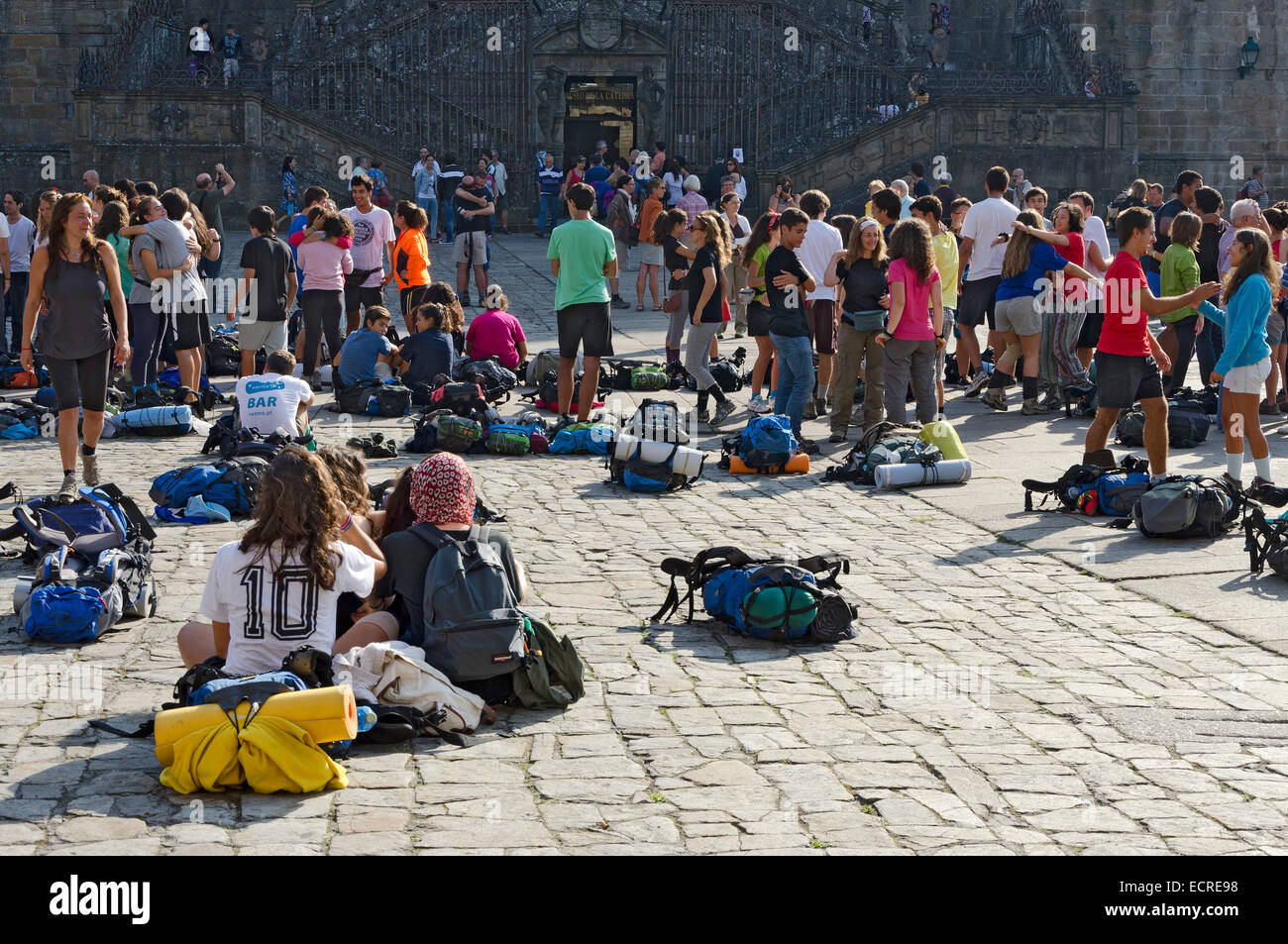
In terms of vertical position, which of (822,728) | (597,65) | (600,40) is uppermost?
(600,40)

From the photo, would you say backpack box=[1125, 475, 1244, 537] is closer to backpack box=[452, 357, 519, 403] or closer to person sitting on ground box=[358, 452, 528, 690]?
person sitting on ground box=[358, 452, 528, 690]

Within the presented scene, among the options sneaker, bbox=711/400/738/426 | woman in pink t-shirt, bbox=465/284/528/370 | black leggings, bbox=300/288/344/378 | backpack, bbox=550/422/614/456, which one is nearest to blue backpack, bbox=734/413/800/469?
backpack, bbox=550/422/614/456

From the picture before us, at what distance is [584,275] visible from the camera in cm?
1307

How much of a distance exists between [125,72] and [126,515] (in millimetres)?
27209

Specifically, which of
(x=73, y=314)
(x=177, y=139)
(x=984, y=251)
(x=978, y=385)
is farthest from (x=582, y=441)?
(x=177, y=139)

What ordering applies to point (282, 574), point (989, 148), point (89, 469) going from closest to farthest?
point (282, 574) < point (89, 469) < point (989, 148)

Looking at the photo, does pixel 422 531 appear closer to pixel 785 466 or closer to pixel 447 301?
pixel 785 466

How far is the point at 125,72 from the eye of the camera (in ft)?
109

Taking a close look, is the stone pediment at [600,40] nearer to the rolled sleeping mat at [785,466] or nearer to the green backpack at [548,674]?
the rolled sleeping mat at [785,466]

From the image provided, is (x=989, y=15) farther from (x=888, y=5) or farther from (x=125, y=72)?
(x=125, y=72)

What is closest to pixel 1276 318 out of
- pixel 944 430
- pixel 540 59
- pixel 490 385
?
pixel 944 430

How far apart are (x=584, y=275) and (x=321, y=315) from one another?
3.56 meters

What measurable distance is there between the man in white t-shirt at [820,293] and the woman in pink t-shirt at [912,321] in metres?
1.35

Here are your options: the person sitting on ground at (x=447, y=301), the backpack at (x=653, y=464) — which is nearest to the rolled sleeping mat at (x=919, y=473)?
the backpack at (x=653, y=464)
